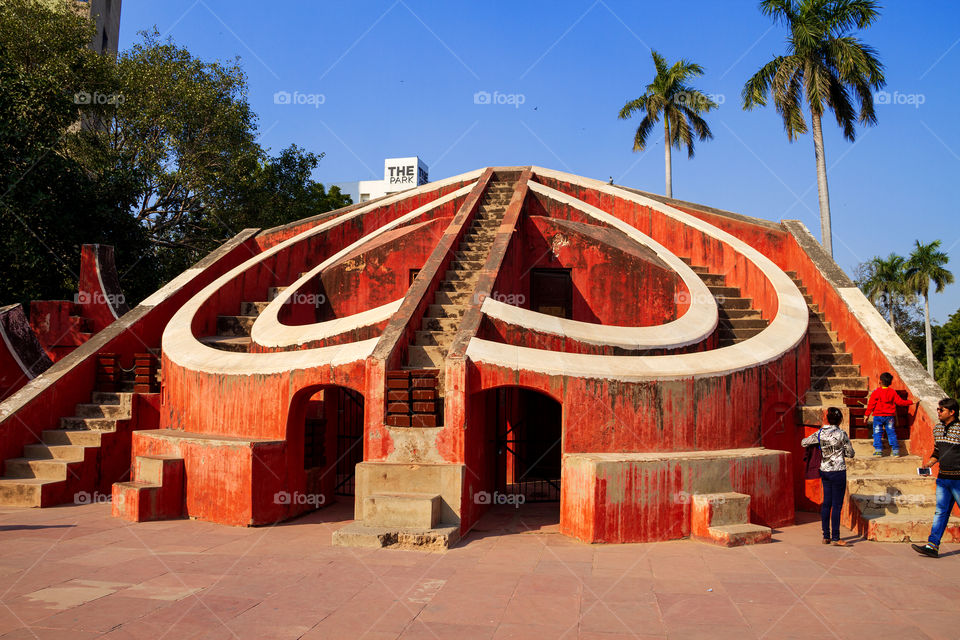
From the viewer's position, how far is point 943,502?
17.8 feet

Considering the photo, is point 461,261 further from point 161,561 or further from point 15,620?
point 15,620

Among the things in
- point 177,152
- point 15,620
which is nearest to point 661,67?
point 177,152

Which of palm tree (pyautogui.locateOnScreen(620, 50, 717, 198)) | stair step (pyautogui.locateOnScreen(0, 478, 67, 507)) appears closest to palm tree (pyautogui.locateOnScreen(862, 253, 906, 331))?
palm tree (pyautogui.locateOnScreen(620, 50, 717, 198))

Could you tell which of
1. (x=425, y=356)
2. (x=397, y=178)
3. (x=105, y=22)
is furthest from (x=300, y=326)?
(x=397, y=178)

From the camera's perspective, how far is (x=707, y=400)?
6465 mm

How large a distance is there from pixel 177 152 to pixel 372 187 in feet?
167

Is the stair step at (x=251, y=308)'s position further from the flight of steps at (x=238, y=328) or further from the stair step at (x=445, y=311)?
the stair step at (x=445, y=311)

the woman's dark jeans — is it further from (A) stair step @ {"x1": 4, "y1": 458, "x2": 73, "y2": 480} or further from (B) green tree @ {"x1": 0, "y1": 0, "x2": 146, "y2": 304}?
(B) green tree @ {"x1": 0, "y1": 0, "x2": 146, "y2": 304}

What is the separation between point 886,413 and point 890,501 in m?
1.09

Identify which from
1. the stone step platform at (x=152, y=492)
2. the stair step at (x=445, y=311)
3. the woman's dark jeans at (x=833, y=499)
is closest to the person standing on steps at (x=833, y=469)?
the woman's dark jeans at (x=833, y=499)

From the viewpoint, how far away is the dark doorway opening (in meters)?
8.84

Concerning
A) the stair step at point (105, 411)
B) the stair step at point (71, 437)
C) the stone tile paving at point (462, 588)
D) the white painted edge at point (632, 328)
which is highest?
the white painted edge at point (632, 328)

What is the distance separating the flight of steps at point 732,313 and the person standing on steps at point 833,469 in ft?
9.62

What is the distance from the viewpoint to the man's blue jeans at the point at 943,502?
536 cm
